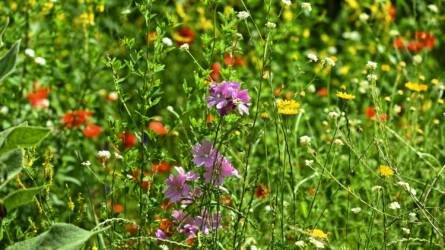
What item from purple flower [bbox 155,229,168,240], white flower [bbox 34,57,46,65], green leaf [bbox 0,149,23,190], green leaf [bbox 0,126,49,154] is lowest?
purple flower [bbox 155,229,168,240]

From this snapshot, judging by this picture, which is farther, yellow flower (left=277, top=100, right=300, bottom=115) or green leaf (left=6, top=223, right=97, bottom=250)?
yellow flower (left=277, top=100, right=300, bottom=115)

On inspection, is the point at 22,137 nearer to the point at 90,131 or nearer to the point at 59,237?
the point at 59,237

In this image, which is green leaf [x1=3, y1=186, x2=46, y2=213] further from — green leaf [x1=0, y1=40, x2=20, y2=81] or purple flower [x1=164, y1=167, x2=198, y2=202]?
purple flower [x1=164, y1=167, x2=198, y2=202]

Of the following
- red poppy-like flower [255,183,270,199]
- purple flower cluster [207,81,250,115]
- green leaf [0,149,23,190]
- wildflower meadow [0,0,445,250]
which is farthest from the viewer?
red poppy-like flower [255,183,270,199]

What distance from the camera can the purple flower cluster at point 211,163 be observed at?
79.2 inches

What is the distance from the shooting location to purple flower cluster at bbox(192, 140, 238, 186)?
6.60 ft

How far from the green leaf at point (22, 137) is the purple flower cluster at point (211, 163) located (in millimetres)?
400

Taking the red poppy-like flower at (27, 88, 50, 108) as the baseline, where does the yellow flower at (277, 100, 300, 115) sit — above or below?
above

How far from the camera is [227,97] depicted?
6.32 ft

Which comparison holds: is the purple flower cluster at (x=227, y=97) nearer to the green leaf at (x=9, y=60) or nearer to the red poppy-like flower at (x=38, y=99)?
the green leaf at (x=9, y=60)

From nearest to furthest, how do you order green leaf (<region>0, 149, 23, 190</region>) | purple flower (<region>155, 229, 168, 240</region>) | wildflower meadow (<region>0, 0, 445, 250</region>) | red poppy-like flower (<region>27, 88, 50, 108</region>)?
green leaf (<region>0, 149, 23, 190</region>) < wildflower meadow (<region>0, 0, 445, 250</region>) < purple flower (<region>155, 229, 168, 240</region>) < red poppy-like flower (<region>27, 88, 50, 108</region>)

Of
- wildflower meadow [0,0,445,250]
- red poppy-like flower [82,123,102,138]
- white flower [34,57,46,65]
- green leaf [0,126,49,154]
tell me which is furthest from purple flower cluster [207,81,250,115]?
red poppy-like flower [82,123,102,138]

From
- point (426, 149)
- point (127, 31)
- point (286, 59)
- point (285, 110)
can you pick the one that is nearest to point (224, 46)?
point (285, 110)

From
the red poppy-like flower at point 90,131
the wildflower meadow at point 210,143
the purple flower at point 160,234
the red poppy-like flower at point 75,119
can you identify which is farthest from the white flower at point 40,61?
the purple flower at point 160,234
